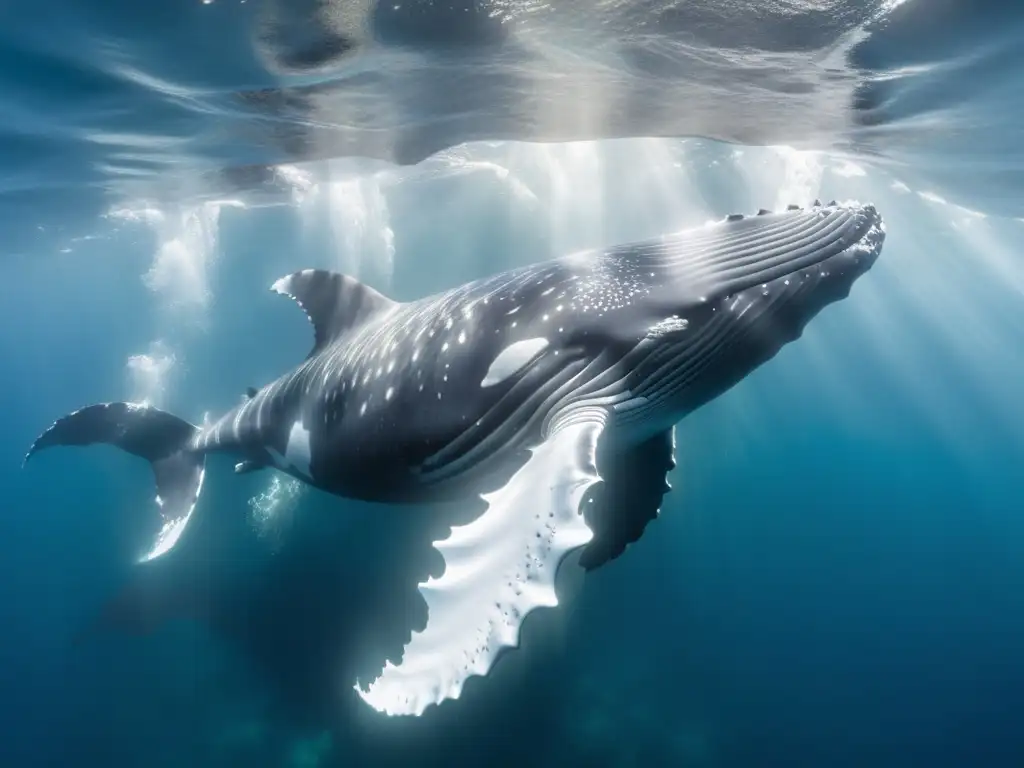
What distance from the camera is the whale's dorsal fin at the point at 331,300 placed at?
8.12 meters

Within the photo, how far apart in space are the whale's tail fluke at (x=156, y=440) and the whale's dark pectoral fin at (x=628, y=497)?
8.40 meters

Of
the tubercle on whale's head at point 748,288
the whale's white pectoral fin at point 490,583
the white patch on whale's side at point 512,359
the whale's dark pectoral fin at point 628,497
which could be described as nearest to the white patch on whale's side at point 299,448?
the white patch on whale's side at point 512,359

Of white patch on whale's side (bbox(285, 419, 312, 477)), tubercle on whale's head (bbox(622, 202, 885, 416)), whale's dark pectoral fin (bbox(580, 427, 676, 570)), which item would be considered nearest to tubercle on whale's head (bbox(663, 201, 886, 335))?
tubercle on whale's head (bbox(622, 202, 885, 416))

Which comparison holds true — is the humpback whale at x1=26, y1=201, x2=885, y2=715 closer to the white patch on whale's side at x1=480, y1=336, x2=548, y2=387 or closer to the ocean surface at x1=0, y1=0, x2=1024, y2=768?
the white patch on whale's side at x1=480, y1=336, x2=548, y2=387

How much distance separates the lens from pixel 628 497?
6.39 meters

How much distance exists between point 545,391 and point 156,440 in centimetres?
1010

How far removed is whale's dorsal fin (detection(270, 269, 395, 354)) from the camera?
8.12 m

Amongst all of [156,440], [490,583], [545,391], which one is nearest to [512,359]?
[545,391]

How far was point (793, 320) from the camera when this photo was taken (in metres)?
4.82

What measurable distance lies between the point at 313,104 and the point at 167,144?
6597 millimetres

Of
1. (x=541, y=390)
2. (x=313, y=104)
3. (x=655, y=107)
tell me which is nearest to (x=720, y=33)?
(x=655, y=107)

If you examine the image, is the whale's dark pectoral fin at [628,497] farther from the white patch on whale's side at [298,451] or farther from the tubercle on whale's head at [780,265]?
the white patch on whale's side at [298,451]

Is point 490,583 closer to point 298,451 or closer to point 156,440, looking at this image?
point 298,451

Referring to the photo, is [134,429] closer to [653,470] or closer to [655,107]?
[653,470]
